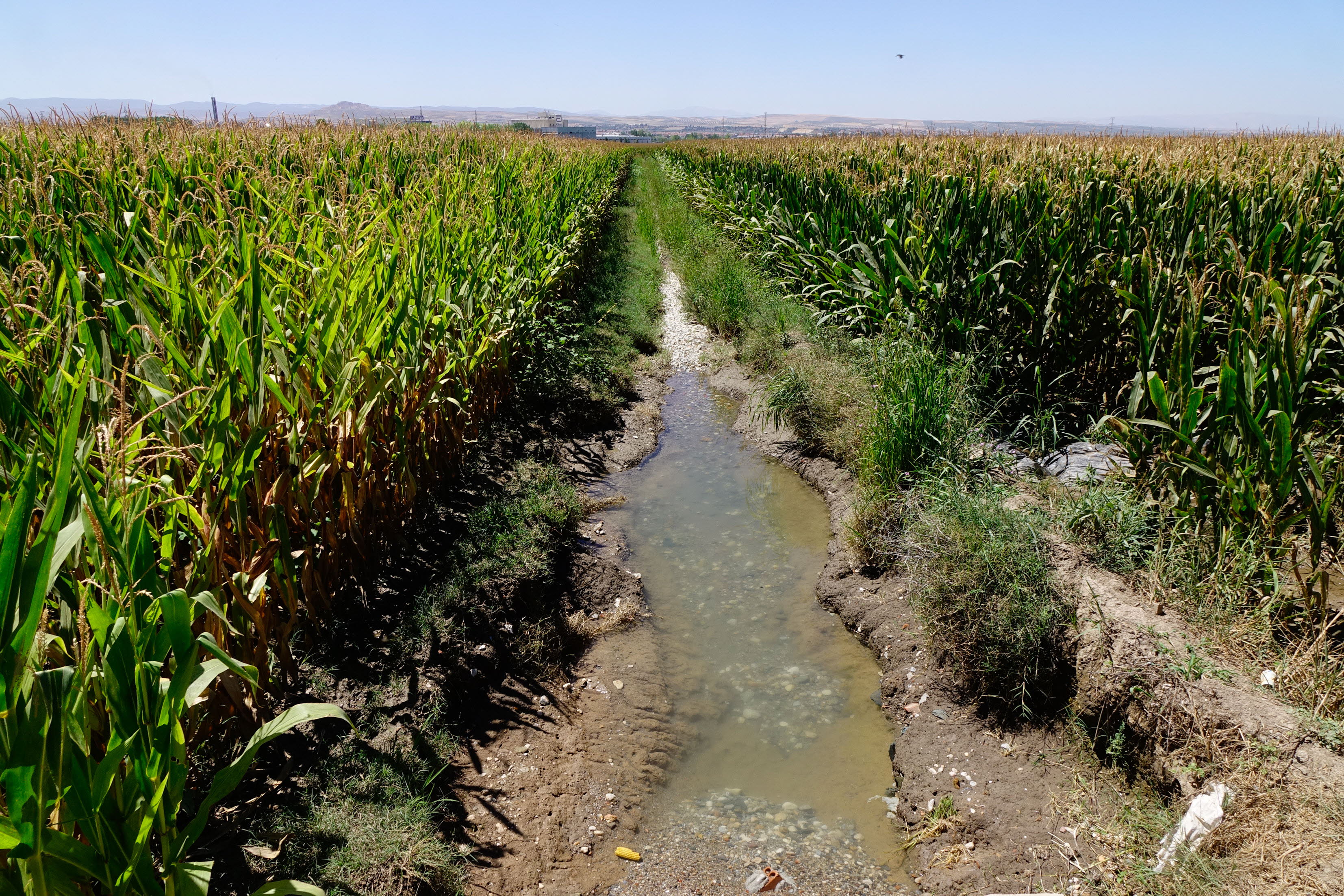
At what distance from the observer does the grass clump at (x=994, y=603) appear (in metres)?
3.14

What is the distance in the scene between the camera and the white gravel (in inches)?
343

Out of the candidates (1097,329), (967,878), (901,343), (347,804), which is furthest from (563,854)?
(1097,329)

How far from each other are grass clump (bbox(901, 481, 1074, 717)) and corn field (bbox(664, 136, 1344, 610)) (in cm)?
67

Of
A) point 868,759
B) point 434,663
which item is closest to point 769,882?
point 868,759

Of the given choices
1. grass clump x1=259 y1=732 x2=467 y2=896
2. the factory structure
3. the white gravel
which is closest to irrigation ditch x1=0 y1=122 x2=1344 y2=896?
grass clump x1=259 y1=732 x2=467 y2=896

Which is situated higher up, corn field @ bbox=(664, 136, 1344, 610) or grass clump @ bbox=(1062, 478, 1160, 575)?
corn field @ bbox=(664, 136, 1344, 610)

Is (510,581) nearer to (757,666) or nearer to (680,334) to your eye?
(757,666)

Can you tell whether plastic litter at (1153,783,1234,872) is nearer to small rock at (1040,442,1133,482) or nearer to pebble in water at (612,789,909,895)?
pebble in water at (612,789,909,895)

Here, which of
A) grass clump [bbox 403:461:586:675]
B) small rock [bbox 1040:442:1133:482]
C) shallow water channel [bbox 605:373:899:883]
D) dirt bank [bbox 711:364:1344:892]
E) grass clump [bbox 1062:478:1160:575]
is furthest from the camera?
small rock [bbox 1040:442:1133:482]

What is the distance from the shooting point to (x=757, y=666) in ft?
12.5

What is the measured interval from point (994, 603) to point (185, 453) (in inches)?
120

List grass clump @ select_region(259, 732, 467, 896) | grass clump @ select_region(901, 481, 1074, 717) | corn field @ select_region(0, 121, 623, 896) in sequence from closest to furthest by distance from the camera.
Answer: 1. corn field @ select_region(0, 121, 623, 896)
2. grass clump @ select_region(259, 732, 467, 896)
3. grass clump @ select_region(901, 481, 1074, 717)

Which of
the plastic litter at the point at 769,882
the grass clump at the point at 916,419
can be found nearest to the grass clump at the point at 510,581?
the plastic litter at the point at 769,882

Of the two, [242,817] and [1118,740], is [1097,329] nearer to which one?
[1118,740]
